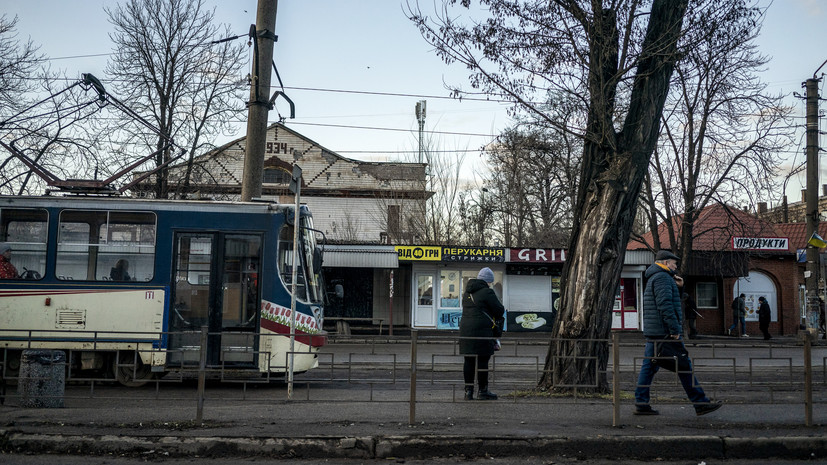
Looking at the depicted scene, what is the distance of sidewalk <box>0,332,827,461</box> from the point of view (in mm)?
6723

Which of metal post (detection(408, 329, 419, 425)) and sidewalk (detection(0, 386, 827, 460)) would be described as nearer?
sidewalk (detection(0, 386, 827, 460))

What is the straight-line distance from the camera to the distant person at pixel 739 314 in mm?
29547

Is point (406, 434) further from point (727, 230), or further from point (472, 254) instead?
point (727, 230)

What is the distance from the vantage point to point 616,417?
7617 millimetres

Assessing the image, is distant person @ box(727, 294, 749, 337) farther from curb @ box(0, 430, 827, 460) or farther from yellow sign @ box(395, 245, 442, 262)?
curb @ box(0, 430, 827, 460)

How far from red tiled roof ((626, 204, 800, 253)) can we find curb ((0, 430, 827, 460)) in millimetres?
19149

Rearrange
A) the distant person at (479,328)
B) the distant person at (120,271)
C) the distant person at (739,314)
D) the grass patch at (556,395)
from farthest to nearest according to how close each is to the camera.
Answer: the distant person at (739,314) < the distant person at (120,271) < the grass patch at (556,395) < the distant person at (479,328)

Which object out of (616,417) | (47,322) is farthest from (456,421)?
(47,322)

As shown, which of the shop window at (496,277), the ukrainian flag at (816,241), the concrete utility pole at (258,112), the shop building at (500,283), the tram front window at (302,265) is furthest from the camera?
the shop window at (496,277)

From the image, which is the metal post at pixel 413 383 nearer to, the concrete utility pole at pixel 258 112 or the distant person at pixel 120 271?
the distant person at pixel 120 271

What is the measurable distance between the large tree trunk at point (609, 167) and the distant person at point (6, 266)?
878cm

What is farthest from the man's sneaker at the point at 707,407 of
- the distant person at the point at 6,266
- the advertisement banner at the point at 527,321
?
the advertisement banner at the point at 527,321

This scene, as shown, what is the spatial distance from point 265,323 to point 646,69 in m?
7.16

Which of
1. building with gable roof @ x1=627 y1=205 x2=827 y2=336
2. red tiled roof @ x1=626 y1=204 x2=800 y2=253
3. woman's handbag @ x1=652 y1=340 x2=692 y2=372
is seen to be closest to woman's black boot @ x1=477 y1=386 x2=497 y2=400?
woman's handbag @ x1=652 y1=340 x2=692 y2=372
